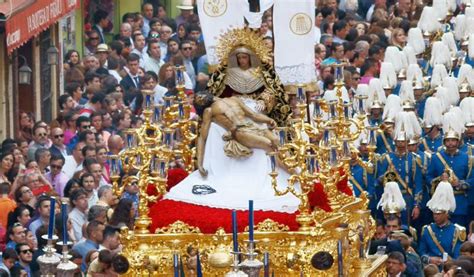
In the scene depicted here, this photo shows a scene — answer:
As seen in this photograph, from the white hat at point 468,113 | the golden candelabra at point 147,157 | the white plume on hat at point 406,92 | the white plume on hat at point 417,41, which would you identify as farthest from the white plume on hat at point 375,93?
the golden candelabra at point 147,157

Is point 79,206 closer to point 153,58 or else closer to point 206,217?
point 206,217

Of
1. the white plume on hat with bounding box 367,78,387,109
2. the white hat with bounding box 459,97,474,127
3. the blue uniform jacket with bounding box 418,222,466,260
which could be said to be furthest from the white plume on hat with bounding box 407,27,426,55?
the blue uniform jacket with bounding box 418,222,466,260

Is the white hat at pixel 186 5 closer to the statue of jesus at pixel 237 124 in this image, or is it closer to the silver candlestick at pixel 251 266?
the statue of jesus at pixel 237 124

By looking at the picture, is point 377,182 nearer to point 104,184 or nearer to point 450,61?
point 104,184

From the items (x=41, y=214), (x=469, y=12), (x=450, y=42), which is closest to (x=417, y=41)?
(x=450, y=42)

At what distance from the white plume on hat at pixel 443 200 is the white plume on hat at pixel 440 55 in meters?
7.39

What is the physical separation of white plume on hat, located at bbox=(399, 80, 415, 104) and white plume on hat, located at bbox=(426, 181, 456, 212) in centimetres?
395

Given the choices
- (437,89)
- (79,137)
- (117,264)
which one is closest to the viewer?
(117,264)

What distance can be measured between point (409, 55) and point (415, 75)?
132cm

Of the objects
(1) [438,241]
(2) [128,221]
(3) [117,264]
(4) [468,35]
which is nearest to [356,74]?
(4) [468,35]

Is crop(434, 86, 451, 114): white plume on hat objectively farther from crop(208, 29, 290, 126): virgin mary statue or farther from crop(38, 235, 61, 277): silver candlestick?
crop(38, 235, 61, 277): silver candlestick

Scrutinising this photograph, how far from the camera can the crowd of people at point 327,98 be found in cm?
2836

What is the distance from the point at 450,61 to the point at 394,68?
1.59 metres

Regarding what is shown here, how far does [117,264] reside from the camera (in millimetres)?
24156
